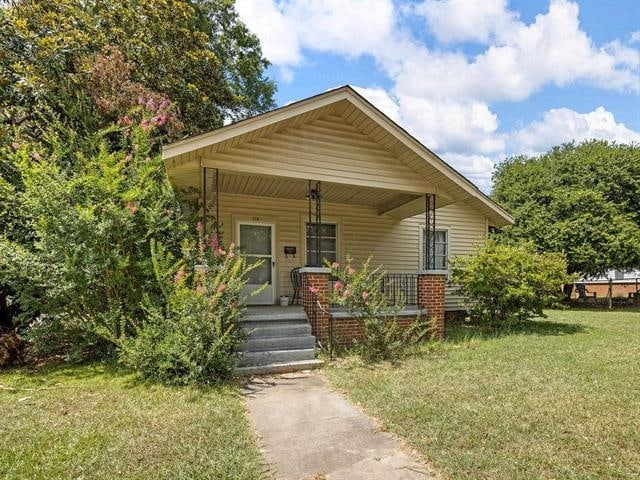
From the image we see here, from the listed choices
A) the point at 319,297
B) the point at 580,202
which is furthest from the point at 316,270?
the point at 580,202

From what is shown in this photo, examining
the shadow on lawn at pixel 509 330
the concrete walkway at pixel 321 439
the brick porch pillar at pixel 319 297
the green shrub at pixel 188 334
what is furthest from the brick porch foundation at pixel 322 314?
the concrete walkway at pixel 321 439

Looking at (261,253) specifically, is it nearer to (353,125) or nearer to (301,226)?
(301,226)

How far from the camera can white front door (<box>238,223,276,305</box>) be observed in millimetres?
8742

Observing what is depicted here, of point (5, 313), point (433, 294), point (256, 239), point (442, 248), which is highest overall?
point (256, 239)

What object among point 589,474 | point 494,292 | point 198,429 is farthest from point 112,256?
point 494,292

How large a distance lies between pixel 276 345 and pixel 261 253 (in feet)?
10.6

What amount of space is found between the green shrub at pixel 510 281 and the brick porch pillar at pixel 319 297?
4027 millimetres

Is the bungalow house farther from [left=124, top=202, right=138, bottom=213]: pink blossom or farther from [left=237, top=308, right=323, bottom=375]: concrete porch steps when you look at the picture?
[left=124, top=202, right=138, bottom=213]: pink blossom

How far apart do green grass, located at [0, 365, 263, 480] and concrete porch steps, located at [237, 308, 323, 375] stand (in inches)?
40.4

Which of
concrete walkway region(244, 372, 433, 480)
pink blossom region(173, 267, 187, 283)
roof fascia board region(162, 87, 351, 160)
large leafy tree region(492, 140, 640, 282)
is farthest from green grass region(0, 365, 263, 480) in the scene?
large leafy tree region(492, 140, 640, 282)

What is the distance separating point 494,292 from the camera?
8.59 metres

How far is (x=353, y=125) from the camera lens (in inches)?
287

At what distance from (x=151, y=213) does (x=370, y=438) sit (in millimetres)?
4506

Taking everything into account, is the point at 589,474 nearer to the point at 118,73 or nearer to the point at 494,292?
the point at 494,292
